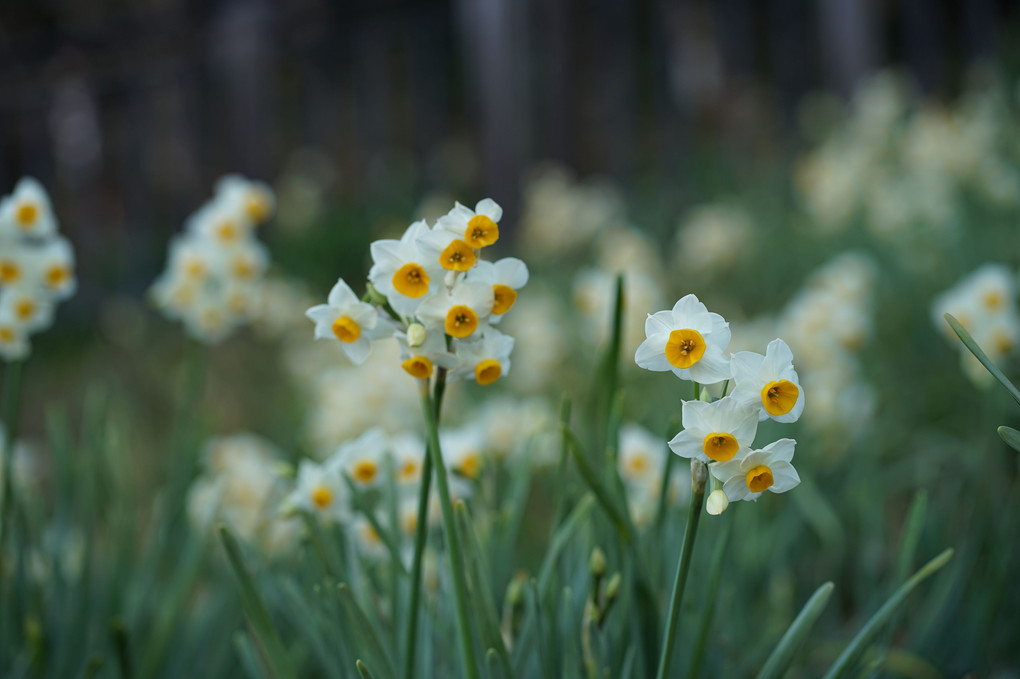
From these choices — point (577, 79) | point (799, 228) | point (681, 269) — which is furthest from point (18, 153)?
point (799, 228)

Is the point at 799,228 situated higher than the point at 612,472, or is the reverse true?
the point at 799,228

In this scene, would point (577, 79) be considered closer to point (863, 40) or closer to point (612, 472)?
point (863, 40)

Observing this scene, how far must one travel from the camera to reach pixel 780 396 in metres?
0.55

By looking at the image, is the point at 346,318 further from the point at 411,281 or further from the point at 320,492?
the point at 320,492

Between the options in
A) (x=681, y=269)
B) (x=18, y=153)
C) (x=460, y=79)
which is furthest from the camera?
(x=18, y=153)

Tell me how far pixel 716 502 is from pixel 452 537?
0.74 ft

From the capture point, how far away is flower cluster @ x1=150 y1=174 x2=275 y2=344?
1264 millimetres

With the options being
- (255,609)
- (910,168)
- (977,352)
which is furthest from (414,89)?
(977,352)

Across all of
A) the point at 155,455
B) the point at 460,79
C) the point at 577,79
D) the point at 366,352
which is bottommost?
the point at 366,352

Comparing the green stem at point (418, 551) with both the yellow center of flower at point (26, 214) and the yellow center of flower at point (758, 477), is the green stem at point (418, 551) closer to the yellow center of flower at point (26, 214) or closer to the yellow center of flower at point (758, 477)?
the yellow center of flower at point (758, 477)

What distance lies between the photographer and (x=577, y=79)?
434cm

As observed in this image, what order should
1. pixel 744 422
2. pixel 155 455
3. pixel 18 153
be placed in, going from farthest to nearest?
pixel 18 153 → pixel 155 455 → pixel 744 422

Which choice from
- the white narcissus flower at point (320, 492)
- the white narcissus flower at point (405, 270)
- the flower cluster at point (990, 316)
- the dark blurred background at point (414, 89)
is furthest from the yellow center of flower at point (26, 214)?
the dark blurred background at point (414, 89)

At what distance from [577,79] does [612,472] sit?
152 inches
